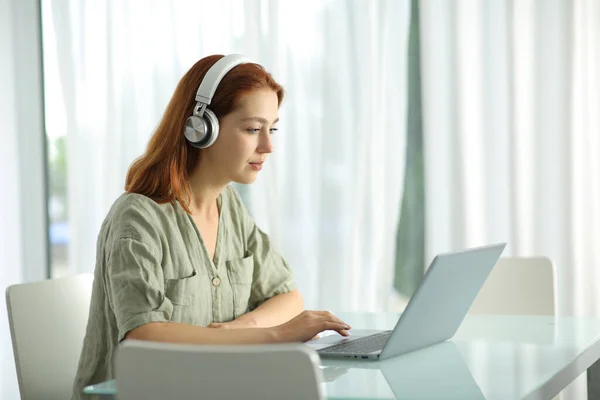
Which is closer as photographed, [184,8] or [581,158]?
[581,158]

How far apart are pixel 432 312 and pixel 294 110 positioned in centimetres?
190

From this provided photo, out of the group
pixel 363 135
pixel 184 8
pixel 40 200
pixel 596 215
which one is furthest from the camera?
pixel 40 200

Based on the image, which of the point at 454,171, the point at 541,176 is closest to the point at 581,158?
the point at 541,176

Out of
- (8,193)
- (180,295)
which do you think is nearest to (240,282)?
(180,295)

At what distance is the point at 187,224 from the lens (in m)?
1.70

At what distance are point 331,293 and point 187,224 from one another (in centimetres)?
160

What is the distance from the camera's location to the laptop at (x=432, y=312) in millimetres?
1346

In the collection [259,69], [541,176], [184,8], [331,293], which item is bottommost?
[331,293]

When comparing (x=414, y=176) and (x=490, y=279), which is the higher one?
(x=414, y=176)

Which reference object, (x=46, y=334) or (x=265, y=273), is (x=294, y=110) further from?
(x=46, y=334)

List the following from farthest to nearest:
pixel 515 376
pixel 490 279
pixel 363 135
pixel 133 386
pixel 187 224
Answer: pixel 363 135 → pixel 490 279 → pixel 187 224 → pixel 515 376 → pixel 133 386

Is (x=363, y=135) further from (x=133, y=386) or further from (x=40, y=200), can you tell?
(x=133, y=386)

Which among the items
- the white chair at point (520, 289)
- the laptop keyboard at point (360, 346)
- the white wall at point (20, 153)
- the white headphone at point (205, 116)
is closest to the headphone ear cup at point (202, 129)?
the white headphone at point (205, 116)

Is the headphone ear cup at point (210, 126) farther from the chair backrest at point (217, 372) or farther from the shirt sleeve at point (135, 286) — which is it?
the chair backrest at point (217, 372)
